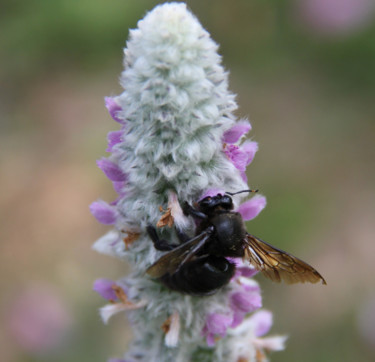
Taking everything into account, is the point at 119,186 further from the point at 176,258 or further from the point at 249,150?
the point at 249,150

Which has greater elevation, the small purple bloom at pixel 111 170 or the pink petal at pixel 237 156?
the pink petal at pixel 237 156

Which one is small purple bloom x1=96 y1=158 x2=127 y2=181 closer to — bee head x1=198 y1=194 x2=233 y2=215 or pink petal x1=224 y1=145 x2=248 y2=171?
bee head x1=198 y1=194 x2=233 y2=215

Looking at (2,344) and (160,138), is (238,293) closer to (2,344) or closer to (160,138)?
(160,138)

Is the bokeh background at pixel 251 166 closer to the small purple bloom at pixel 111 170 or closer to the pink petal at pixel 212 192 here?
the small purple bloom at pixel 111 170

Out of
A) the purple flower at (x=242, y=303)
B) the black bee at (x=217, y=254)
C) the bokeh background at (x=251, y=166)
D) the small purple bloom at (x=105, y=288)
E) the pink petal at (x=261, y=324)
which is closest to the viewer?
the black bee at (x=217, y=254)

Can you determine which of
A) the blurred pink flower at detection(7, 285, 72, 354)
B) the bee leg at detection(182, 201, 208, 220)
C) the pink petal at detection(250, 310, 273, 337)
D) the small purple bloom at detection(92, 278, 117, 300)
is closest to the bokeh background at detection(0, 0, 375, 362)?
the blurred pink flower at detection(7, 285, 72, 354)

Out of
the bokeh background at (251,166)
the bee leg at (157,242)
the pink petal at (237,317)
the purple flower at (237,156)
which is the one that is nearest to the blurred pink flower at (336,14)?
the bokeh background at (251,166)

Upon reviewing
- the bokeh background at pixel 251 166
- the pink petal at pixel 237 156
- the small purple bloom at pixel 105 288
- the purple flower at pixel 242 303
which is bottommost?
the purple flower at pixel 242 303
